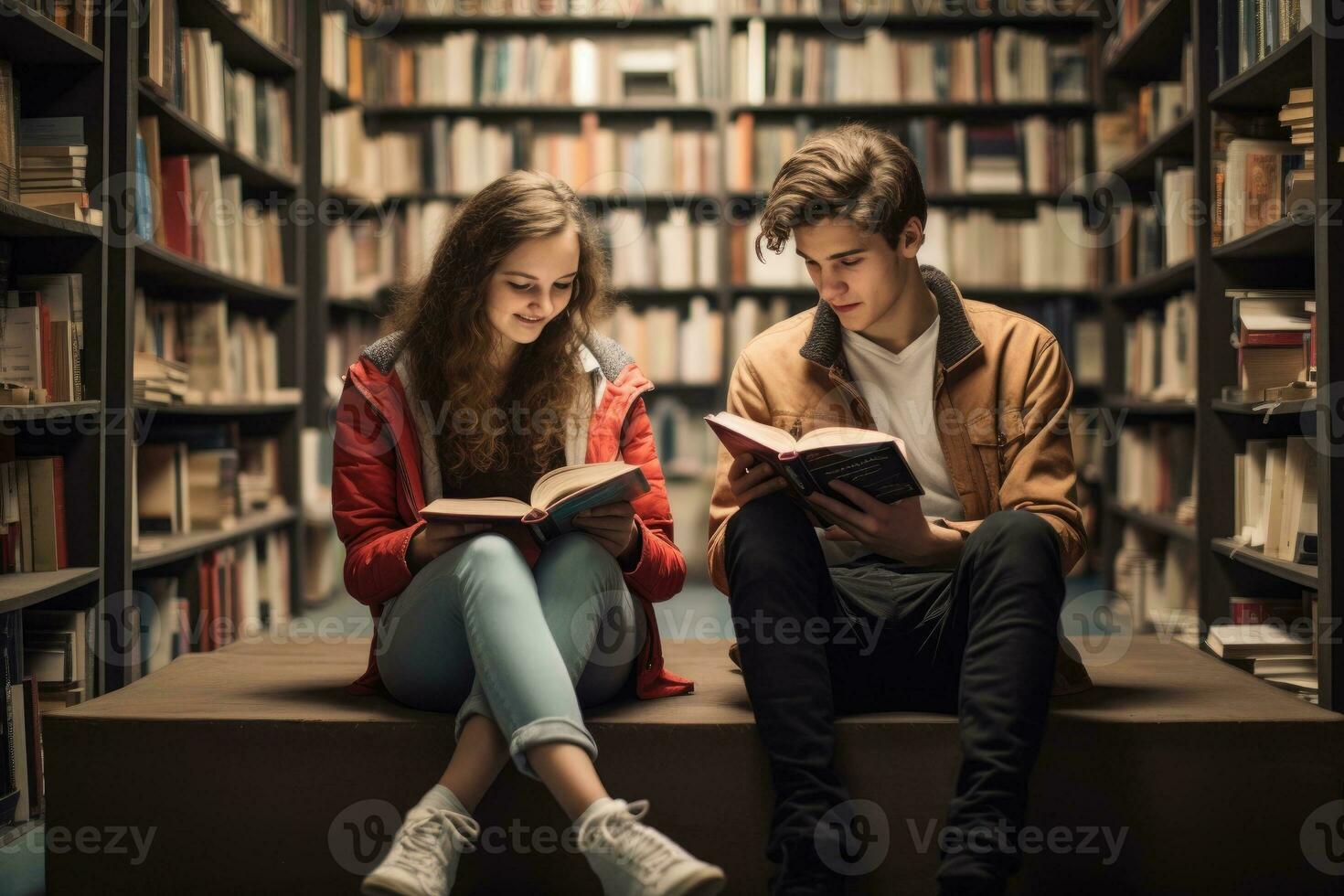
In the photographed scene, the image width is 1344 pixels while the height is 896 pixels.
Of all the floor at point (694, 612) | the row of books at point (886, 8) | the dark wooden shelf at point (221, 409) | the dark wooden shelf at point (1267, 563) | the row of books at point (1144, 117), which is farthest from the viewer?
the row of books at point (886, 8)

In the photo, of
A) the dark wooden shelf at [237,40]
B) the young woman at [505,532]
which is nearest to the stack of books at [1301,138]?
the young woman at [505,532]

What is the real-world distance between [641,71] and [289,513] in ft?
6.63

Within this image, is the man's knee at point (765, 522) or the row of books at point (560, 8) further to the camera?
the row of books at point (560, 8)

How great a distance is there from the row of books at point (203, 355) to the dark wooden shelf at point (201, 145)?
0.37m

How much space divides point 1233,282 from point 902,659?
1.45 metres

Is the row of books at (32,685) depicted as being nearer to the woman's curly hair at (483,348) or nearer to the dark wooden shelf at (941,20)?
the woman's curly hair at (483,348)

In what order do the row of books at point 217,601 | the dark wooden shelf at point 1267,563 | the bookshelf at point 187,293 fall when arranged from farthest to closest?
the row of books at point 217,601 < the bookshelf at point 187,293 < the dark wooden shelf at point 1267,563

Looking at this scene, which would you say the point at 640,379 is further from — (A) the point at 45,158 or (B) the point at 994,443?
(A) the point at 45,158

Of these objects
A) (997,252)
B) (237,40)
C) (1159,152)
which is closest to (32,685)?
(237,40)

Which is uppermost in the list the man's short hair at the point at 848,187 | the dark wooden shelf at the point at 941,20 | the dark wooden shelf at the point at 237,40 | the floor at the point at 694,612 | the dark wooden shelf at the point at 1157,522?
the dark wooden shelf at the point at 941,20

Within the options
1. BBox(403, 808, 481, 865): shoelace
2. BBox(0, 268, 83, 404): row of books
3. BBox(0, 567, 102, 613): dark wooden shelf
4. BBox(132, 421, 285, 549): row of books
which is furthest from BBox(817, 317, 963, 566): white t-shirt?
BBox(132, 421, 285, 549): row of books

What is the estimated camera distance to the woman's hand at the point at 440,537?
1391mm

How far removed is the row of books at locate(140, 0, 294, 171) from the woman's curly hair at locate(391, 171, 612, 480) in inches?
Answer: 44.7

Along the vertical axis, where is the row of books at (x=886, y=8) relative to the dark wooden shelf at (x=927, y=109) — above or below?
above
